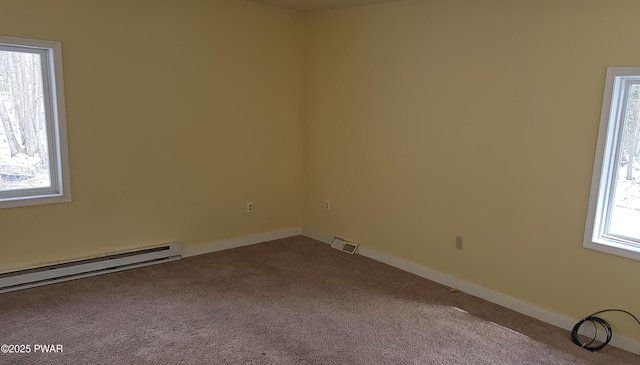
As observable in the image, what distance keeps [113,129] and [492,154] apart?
2973 millimetres

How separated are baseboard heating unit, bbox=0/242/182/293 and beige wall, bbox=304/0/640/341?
1719 mm

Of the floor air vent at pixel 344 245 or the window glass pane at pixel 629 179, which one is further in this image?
the floor air vent at pixel 344 245

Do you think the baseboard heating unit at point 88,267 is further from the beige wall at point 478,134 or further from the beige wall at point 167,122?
the beige wall at point 478,134

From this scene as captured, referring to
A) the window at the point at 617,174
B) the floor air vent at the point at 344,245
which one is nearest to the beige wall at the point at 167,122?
the floor air vent at the point at 344,245

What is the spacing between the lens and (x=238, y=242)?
4500 millimetres

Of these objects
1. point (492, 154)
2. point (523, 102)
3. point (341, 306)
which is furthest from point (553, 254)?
point (341, 306)

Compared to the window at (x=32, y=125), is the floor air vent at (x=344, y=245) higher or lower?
lower

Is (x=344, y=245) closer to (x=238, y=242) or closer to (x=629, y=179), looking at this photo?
(x=238, y=242)

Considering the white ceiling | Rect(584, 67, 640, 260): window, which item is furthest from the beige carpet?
the white ceiling

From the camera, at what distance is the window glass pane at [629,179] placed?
2613mm

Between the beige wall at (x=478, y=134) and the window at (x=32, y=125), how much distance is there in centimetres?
236

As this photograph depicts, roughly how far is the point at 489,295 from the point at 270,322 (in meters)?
1.65

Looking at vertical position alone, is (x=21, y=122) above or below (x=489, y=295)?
above

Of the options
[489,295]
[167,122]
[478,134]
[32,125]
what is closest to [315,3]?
[167,122]
